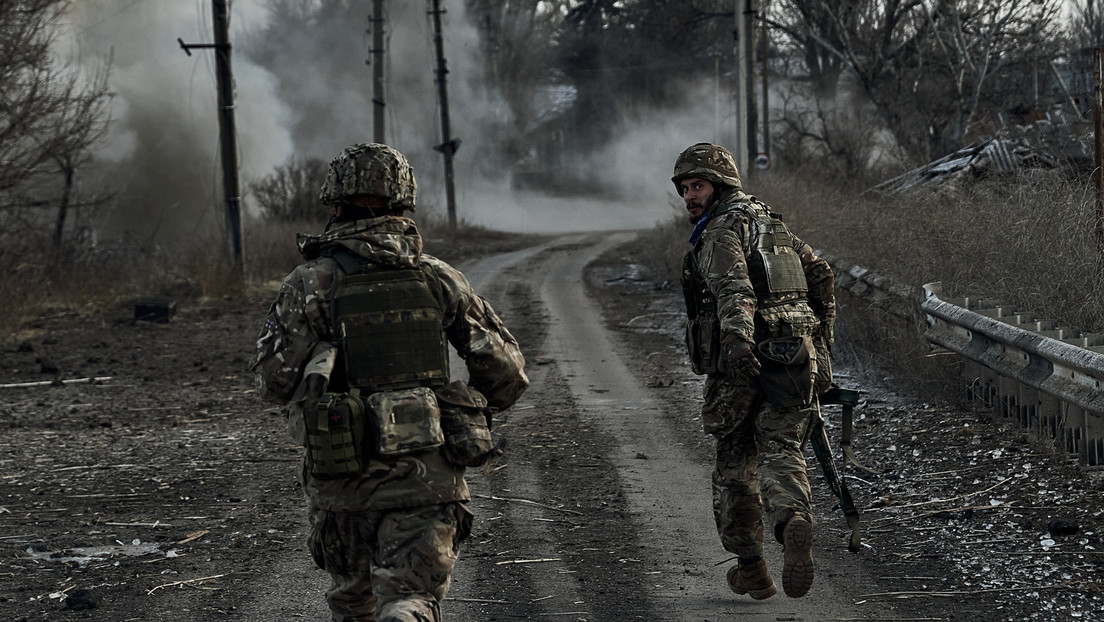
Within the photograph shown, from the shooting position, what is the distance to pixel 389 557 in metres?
3.23

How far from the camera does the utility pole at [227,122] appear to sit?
1686 centimetres

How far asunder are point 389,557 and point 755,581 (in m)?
1.80

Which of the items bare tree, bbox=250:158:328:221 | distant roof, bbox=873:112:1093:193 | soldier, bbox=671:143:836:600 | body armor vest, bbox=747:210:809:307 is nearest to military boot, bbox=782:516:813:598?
soldier, bbox=671:143:836:600

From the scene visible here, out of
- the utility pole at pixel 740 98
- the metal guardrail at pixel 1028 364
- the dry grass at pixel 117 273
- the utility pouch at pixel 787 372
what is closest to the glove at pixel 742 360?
the utility pouch at pixel 787 372

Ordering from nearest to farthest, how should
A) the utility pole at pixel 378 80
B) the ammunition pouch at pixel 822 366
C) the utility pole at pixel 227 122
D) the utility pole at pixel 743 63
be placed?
1. the ammunition pouch at pixel 822 366
2. the utility pole at pixel 227 122
3. the utility pole at pixel 743 63
4. the utility pole at pixel 378 80

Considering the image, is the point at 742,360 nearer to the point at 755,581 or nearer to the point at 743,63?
the point at 755,581

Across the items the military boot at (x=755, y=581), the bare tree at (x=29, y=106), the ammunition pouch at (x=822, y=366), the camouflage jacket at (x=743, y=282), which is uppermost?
the bare tree at (x=29, y=106)

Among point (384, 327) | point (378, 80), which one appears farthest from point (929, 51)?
point (384, 327)

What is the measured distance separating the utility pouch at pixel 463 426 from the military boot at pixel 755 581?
4.96 ft

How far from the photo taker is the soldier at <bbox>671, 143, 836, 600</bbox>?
14.3 feet

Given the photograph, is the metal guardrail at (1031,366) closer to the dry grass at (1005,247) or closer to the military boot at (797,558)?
the dry grass at (1005,247)

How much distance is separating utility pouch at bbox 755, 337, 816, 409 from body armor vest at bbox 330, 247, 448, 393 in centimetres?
161

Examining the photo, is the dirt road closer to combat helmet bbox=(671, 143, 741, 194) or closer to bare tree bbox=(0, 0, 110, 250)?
combat helmet bbox=(671, 143, 741, 194)

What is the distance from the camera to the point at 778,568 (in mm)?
4918
